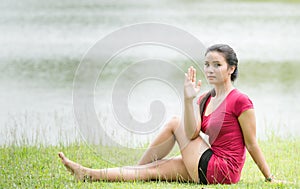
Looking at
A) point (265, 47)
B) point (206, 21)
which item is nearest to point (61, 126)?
point (265, 47)

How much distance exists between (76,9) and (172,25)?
251 inches

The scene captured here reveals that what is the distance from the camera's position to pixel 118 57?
1384cm

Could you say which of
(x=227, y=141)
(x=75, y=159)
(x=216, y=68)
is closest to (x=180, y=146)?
(x=227, y=141)

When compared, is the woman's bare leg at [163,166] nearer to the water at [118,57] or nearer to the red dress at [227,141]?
the red dress at [227,141]

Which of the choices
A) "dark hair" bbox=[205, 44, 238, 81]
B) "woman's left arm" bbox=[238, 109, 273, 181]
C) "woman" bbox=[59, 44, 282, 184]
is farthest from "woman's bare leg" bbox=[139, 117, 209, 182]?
"dark hair" bbox=[205, 44, 238, 81]

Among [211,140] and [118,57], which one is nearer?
[211,140]

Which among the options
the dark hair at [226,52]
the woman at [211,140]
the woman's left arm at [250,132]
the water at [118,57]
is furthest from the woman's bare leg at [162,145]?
the water at [118,57]

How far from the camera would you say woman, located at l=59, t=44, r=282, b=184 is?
4.12 meters

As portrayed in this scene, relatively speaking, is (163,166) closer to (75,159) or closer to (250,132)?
(250,132)

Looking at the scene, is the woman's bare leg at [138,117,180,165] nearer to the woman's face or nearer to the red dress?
the red dress

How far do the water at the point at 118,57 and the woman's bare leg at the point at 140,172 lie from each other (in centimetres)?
191

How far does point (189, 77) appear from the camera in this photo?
158 inches

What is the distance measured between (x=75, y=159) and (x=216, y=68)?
2.05 m

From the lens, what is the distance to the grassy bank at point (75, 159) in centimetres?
420
